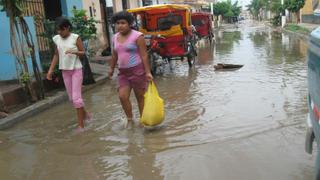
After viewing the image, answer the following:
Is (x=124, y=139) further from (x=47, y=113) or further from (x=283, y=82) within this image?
(x=283, y=82)

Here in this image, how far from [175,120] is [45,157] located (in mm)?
2154

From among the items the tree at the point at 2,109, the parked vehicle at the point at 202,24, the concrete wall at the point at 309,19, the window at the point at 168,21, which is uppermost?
the window at the point at 168,21

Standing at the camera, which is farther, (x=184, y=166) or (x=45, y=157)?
(x=45, y=157)

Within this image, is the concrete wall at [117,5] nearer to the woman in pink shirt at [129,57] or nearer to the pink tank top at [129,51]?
the woman in pink shirt at [129,57]

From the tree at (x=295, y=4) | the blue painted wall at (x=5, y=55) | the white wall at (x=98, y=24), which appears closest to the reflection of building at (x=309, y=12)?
the tree at (x=295, y=4)

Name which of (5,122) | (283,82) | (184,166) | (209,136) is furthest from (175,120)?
(283,82)

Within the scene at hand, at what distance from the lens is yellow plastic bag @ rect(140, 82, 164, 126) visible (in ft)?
21.4

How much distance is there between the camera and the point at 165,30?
14.1 m

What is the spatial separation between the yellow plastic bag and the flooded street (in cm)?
18

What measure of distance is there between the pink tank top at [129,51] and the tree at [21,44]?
8.81ft

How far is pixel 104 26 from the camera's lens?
20812mm

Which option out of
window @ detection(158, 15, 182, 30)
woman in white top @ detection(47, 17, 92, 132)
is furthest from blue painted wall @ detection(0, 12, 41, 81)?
window @ detection(158, 15, 182, 30)

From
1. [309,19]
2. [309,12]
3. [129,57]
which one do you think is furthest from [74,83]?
[309,12]

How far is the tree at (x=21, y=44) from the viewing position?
8469 millimetres
